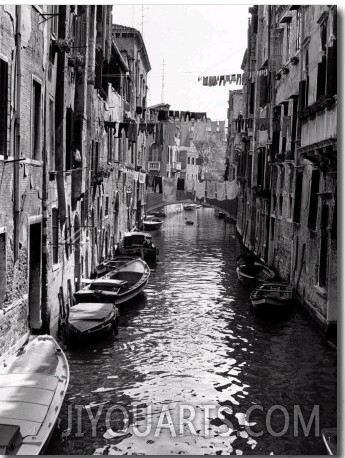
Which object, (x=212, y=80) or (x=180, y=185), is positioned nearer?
(x=212, y=80)

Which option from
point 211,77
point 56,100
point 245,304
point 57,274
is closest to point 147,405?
point 57,274

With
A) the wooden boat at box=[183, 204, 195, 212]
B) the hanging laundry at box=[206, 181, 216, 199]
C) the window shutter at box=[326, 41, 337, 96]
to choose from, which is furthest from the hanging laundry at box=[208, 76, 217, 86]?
the wooden boat at box=[183, 204, 195, 212]

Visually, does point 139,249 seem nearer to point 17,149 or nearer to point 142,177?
point 142,177

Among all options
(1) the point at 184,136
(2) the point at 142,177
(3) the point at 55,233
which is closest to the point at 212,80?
(3) the point at 55,233

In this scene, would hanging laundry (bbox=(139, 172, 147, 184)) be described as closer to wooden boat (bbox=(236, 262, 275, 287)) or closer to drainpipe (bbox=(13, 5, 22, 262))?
wooden boat (bbox=(236, 262, 275, 287))

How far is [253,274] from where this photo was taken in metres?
21.2

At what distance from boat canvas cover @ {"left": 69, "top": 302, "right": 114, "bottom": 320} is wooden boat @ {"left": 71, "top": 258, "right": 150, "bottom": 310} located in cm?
117

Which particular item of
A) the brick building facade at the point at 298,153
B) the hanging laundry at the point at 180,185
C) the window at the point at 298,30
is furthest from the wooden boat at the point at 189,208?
the window at the point at 298,30

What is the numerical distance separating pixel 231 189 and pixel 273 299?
26.4m

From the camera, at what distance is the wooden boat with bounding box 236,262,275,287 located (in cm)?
2050

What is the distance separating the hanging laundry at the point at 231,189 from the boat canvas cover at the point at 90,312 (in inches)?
1110

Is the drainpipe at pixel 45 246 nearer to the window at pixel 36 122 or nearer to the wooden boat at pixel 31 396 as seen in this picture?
the window at pixel 36 122

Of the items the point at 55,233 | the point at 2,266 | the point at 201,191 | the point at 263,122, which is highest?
the point at 263,122

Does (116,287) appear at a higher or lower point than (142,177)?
lower
